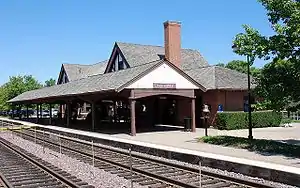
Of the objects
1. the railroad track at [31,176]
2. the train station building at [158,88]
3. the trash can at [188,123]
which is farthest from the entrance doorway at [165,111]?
the railroad track at [31,176]

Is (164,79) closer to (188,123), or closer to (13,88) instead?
(188,123)

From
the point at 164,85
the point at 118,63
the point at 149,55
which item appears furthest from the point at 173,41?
the point at 164,85

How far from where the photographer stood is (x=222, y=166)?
11.8 metres

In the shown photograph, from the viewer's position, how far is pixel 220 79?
30344 millimetres

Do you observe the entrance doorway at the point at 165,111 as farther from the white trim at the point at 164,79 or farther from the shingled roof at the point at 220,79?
the white trim at the point at 164,79

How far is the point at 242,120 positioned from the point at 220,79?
4.19m

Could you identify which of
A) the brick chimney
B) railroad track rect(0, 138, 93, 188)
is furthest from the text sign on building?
railroad track rect(0, 138, 93, 188)

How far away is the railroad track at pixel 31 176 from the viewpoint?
10.1 m

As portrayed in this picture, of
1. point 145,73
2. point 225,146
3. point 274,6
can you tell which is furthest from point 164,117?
point 274,6

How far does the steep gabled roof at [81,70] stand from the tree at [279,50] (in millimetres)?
40745

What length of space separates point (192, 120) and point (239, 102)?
5.94m

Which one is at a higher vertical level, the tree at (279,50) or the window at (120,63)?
the window at (120,63)

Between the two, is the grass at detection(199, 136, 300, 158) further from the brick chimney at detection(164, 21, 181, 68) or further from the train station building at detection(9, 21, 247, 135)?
the brick chimney at detection(164, 21, 181, 68)

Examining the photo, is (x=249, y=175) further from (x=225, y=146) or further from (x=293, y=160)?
(x=225, y=146)
